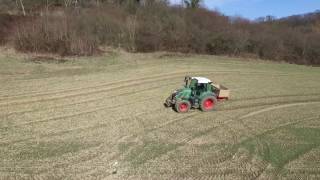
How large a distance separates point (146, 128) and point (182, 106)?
130 inches

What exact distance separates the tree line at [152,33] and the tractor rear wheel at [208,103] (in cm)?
2322

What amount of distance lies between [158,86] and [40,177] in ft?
54.5

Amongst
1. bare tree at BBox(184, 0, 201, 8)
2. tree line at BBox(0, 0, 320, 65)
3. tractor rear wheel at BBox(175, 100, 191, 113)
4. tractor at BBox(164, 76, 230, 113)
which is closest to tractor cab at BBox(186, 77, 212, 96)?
tractor at BBox(164, 76, 230, 113)

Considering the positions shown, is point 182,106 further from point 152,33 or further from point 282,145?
point 152,33

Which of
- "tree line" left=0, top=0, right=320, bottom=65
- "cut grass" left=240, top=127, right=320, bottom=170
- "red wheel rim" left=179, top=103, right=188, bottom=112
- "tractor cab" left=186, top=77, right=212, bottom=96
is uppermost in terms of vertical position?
"tree line" left=0, top=0, right=320, bottom=65

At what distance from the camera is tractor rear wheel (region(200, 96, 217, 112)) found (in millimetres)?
24688

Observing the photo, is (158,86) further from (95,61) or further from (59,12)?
(59,12)

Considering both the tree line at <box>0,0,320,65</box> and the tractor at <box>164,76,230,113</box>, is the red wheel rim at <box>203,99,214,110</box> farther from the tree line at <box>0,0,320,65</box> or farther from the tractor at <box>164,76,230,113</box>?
the tree line at <box>0,0,320,65</box>

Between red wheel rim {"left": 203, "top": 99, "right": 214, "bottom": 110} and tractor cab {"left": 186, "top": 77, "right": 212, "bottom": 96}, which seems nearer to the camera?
tractor cab {"left": 186, "top": 77, "right": 212, "bottom": 96}

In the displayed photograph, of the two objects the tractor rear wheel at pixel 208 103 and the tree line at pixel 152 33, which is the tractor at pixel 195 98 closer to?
the tractor rear wheel at pixel 208 103

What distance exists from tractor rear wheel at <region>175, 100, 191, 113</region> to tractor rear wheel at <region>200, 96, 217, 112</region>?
77cm

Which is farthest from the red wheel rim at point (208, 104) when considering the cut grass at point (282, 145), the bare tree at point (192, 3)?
the bare tree at point (192, 3)

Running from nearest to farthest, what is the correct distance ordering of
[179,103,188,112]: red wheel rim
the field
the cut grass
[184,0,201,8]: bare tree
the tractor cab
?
the field < the cut grass < [179,103,188,112]: red wheel rim < the tractor cab < [184,0,201,8]: bare tree

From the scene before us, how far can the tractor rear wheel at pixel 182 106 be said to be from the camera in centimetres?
2416
